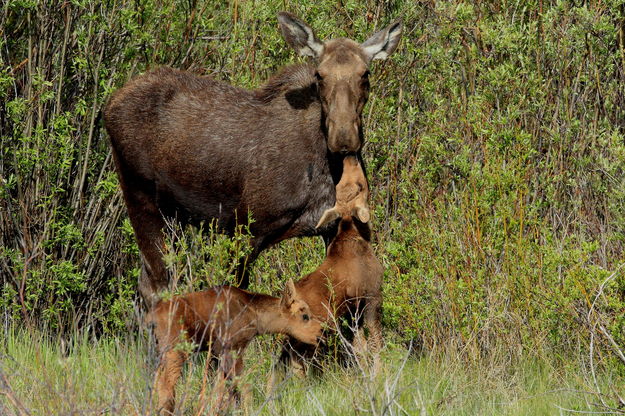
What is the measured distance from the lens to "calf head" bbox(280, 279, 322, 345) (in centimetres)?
630

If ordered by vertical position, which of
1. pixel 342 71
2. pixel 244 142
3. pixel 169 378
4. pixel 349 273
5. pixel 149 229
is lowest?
pixel 149 229

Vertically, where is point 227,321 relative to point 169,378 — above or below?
above

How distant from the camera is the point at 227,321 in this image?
229 inches

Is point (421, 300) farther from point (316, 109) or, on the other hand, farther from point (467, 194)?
point (316, 109)

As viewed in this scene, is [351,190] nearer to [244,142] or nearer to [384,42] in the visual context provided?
[244,142]

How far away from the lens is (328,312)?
6.48 metres

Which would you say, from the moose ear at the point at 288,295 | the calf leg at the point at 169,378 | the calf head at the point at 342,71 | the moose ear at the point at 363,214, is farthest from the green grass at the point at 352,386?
the calf head at the point at 342,71

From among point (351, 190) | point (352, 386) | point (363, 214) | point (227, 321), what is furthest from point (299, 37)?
point (352, 386)

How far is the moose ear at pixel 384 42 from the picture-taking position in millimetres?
7922

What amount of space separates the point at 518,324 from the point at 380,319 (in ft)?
3.14

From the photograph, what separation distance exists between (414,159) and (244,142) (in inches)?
65.6

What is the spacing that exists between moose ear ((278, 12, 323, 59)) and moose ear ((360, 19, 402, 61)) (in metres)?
0.37

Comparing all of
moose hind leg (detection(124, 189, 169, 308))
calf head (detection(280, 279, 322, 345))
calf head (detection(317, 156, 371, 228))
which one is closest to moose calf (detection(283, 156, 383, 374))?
calf head (detection(317, 156, 371, 228))

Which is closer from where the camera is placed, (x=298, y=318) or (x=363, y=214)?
(x=298, y=318)
